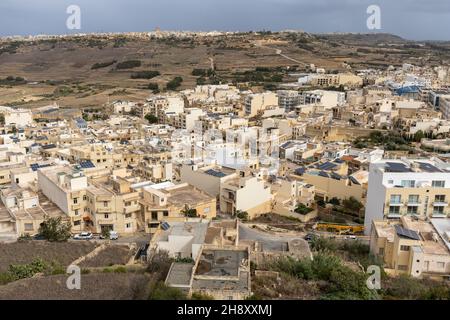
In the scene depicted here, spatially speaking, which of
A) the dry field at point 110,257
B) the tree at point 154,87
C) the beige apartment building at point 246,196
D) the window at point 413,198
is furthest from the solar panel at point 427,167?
the tree at point 154,87

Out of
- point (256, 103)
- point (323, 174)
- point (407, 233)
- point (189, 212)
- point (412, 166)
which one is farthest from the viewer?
point (256, 103)

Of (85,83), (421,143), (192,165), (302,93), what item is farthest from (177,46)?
(192,165)

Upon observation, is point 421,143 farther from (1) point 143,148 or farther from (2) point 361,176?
(1) point 143,148

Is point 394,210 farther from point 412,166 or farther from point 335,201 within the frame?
point 335,201

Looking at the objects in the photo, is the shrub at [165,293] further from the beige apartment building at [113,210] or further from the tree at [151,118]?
the tree at [151,118]

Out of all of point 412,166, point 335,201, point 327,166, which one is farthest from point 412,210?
point 327,166
